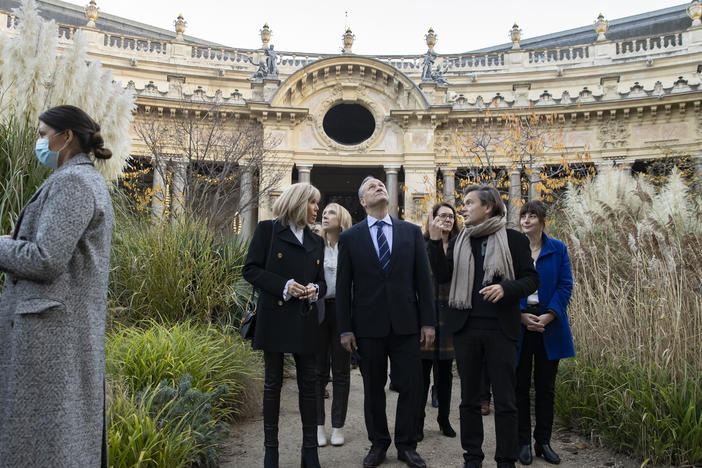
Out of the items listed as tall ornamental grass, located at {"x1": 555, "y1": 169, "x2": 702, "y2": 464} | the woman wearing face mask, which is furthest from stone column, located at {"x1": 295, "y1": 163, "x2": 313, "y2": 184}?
the woman wearing face mask

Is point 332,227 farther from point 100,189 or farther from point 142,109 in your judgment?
point 142,109

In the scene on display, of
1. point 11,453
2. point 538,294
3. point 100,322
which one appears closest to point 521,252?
point 538,294

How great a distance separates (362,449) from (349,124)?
19487mm

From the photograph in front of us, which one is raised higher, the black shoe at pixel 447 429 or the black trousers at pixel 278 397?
the black trousers at pixel 278 397

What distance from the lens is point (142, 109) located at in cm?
1983

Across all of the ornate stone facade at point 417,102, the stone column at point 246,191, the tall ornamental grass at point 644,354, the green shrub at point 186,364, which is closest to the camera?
the tall ornamental grass at point 644,354

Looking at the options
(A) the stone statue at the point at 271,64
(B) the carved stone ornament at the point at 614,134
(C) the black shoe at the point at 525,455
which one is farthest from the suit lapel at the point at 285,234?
(B) the carved stone ornament at the point at 614,134

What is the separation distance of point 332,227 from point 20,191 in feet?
9.83

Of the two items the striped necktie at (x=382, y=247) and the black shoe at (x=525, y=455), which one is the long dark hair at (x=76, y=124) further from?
the black shoe at (x=525, y=455)

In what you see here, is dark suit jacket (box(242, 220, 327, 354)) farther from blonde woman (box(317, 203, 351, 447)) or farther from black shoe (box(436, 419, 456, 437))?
black shoe (box(436, 419, 456, 437))

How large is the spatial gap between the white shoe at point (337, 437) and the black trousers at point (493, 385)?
1.30m

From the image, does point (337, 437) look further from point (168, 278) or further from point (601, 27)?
point (601, 27)

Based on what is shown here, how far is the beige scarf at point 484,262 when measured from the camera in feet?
12.5

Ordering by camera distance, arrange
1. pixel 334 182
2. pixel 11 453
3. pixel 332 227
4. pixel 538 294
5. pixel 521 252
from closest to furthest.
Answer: pixel 11 453, pixel 521 252, pixel 538 294, pixel 332 227, pixel 334 182
